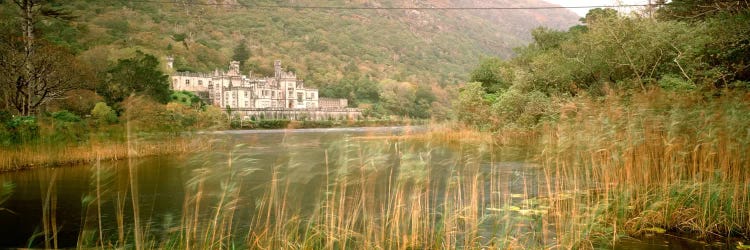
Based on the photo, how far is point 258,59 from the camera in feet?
359

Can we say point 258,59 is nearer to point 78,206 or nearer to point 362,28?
point 362,28

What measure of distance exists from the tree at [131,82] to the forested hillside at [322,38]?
34.7m

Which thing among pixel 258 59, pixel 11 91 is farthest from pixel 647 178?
pixel 258 59

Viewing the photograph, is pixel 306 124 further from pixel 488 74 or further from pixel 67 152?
pixel 67 152

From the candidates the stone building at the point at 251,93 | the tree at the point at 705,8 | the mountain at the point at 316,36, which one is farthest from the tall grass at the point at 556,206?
the mountain at the point at 316,36

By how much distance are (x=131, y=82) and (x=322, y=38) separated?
340 feet

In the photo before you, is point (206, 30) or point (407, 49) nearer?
point (206, 30)

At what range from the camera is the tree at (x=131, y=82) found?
109ft

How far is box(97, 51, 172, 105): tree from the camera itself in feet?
109

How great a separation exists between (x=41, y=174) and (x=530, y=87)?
16746 millimetres

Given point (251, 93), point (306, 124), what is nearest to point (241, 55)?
point (251, 93)

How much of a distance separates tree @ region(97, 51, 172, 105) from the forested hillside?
3474cm

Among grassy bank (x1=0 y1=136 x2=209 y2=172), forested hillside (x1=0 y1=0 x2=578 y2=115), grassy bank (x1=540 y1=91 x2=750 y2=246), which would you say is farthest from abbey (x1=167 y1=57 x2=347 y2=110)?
grassy bank (x1=540 y1=91 x2=750 y2=246)

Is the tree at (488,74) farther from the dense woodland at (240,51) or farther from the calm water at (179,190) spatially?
the calm water at (179,190)
